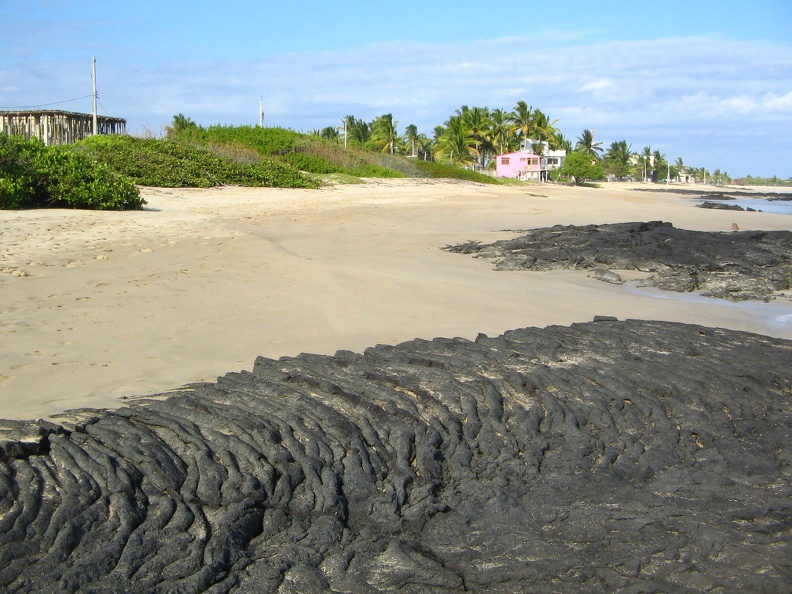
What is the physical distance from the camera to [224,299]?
8461 mm

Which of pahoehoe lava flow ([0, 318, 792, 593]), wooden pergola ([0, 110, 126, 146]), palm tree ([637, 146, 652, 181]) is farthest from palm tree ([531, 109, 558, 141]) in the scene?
pahoehoe lava flow ([0, 318, 792, 593])

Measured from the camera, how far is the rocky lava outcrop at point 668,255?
11.3 m

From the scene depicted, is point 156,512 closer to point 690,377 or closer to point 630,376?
point 630,376

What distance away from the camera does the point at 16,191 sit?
1255cm

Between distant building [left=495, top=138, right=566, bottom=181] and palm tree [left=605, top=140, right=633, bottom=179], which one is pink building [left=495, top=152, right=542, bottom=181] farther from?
palm tree [left=605, top=140, right=633, bottom=179]

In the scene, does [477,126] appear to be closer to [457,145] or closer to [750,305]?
[457,145]

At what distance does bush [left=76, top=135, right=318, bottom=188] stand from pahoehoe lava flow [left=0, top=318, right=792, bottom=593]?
14.9 metres

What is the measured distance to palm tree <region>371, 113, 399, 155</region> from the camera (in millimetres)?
69062

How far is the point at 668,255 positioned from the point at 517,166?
61925 millimetres

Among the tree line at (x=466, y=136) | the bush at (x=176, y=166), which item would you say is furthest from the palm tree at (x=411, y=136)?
the bush at (x=176, y=166)

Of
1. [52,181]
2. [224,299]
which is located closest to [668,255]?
[224,299]

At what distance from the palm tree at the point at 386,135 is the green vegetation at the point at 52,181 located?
182 ft

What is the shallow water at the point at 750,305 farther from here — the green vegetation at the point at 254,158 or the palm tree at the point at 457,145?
the palm tree at the point at 457,145

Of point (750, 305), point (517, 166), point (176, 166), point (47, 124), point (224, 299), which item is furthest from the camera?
point (517, 166)
